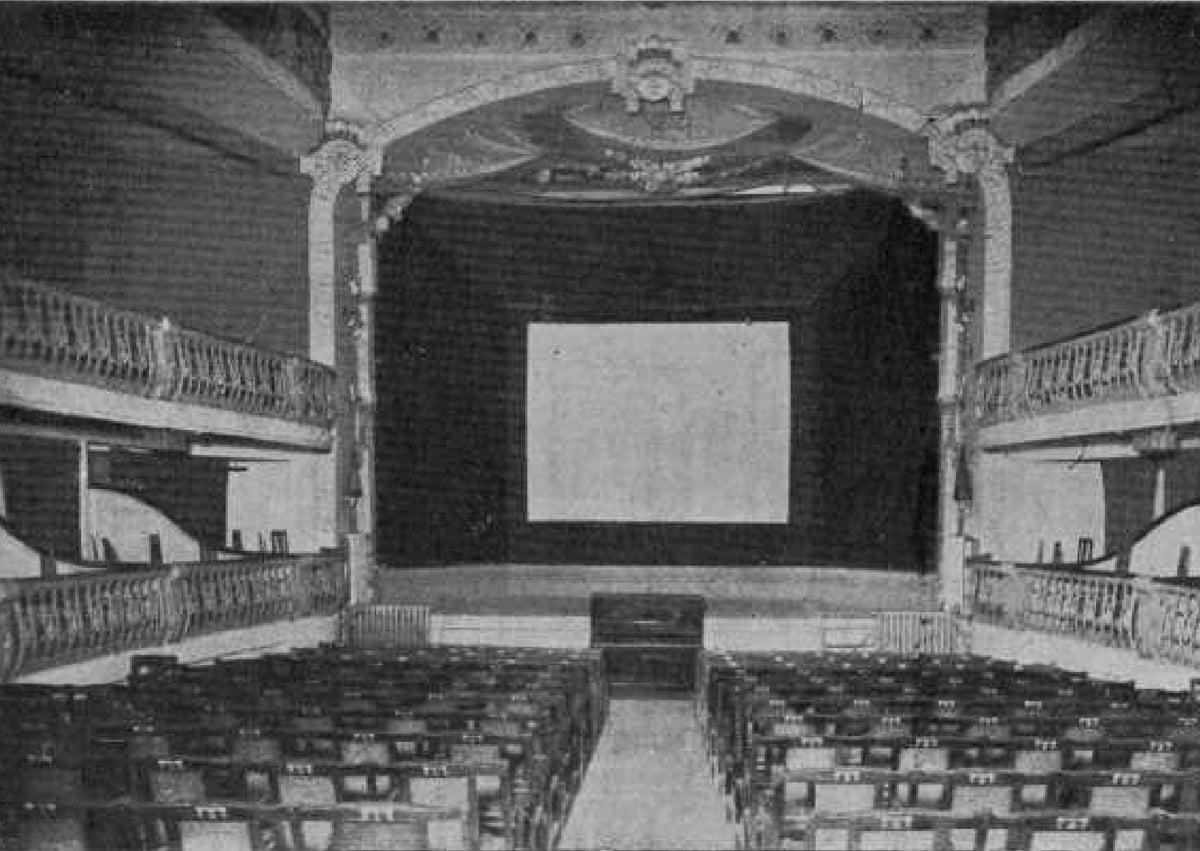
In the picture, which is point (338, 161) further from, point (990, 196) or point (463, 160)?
point (990, 196)

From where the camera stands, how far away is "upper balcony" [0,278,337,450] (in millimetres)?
7809

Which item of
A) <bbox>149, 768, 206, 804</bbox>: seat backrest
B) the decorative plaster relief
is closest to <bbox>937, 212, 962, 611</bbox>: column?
the decorative plaster relief

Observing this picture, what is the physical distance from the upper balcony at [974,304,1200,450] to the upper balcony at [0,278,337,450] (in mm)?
7113

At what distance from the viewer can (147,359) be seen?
31.0ft

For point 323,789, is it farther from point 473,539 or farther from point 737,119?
point 473,539

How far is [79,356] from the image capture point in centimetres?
840

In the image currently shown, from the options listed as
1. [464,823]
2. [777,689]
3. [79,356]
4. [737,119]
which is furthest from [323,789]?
[737,119]

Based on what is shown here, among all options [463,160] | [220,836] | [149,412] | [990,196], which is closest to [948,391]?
[990,196]

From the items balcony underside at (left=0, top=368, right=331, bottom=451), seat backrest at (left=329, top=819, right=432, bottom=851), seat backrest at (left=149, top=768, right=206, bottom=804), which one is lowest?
seat backrest at (left=149, top=768, right=206, bottom=804)

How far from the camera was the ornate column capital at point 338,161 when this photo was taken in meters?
13.5

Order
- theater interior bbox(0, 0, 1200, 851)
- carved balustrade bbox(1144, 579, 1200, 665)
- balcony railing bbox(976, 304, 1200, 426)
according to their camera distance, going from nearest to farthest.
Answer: theater interior bbox(0, 0, 1200, 851) < carved balustrade bbox(1144, 579, 1200, 665) < balcony railing bbox(976, 304, 1200, 426)

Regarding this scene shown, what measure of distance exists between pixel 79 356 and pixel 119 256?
4.38 meters

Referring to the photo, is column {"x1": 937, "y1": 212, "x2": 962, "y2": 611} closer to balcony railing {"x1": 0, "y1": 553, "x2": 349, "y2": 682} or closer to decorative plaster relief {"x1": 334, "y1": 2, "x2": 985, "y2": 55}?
decorative plaster relief {"x1": 334, "y1": 2, "x2": 985, "y2": 55}

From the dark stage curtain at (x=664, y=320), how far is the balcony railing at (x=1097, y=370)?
138 inches
